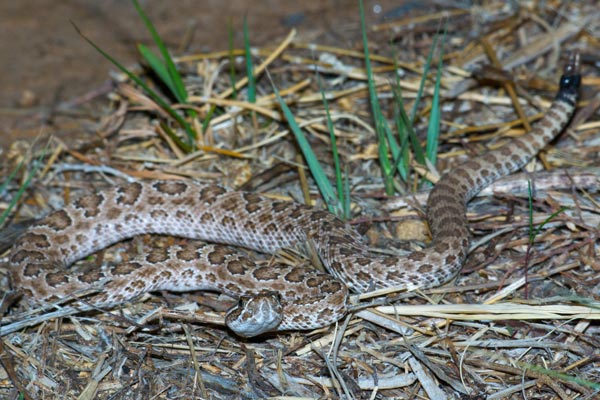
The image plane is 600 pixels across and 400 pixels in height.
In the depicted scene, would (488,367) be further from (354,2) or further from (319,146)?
(354,2)

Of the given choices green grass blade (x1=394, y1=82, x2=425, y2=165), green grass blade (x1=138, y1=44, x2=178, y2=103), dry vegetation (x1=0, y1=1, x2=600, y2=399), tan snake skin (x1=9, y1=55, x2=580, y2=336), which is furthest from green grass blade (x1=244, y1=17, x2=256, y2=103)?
green grass blade (x1=394, y1=82, x2=425, y2=165)

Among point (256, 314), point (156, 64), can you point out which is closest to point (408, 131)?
point (256, 314)

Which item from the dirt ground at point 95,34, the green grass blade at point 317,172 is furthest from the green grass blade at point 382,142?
the dirt ground at point 95,34

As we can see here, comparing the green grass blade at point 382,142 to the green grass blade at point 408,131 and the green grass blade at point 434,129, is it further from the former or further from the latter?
the green grass blade at point 434,129

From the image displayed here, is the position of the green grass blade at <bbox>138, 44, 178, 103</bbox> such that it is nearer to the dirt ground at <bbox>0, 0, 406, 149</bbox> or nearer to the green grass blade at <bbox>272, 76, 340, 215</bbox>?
the dirt ground at <bbox>0, 0, 406, 149</bbox>

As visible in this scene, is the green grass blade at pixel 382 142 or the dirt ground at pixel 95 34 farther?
the dirt ground at pixel 95 34

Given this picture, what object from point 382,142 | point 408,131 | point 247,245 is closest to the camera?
point 408,131

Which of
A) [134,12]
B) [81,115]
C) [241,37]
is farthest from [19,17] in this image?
[241,37]

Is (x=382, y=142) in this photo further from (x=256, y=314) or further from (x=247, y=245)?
(x=256, y=314)
